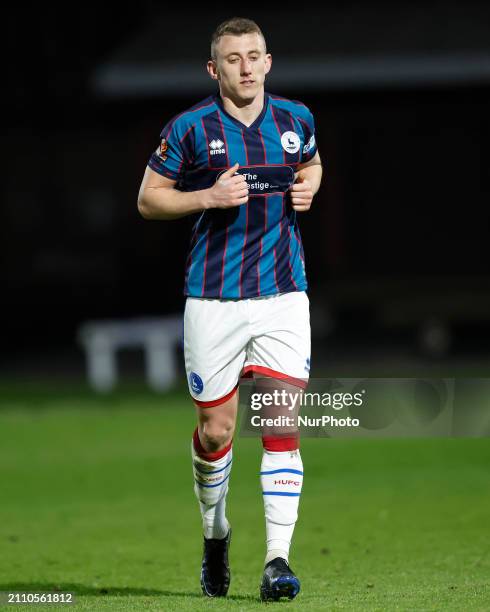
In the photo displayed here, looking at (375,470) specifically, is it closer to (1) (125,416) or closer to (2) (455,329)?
(1) (125,416)

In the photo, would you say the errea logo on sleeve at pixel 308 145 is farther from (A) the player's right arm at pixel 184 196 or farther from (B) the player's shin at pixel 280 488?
(B) the player's shin at pixel 280 488

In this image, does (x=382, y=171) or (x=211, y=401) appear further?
(x=382, y=171)

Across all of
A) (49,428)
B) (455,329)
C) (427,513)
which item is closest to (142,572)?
(427,513)

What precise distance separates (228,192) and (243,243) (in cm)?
31

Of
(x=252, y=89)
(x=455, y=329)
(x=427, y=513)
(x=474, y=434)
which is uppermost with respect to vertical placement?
(x=252, y=89)

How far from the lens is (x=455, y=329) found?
19.6 metres

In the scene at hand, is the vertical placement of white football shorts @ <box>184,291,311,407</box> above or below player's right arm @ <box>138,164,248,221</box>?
below

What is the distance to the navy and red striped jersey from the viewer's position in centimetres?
600

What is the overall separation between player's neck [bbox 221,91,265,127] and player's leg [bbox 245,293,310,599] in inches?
29.5

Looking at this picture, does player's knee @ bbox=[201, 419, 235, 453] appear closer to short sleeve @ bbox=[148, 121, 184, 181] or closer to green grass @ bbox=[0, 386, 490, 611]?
green grass @ bbox=[0, 386, 490, 611]

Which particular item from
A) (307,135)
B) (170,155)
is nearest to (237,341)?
(170,155)

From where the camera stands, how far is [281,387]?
6.09 m

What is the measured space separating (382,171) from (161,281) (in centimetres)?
365

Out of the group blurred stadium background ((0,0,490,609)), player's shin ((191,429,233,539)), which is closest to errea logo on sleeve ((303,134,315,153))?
player's shin ((191,429,233,539))
